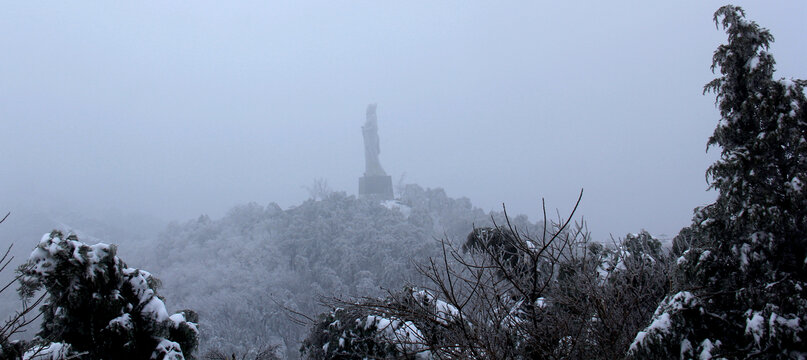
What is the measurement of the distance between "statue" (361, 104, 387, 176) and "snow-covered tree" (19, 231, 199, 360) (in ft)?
167

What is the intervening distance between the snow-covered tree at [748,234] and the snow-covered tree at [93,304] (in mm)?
5549

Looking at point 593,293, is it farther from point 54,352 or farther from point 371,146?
point 371,146

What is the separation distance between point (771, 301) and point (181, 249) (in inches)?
1853

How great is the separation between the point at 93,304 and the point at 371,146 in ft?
169

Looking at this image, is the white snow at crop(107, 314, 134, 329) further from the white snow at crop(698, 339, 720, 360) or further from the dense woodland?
the white snow at crop(698, 339, 720, 360)

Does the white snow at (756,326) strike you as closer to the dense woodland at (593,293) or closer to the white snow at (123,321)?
the dense woodland at (593,293)

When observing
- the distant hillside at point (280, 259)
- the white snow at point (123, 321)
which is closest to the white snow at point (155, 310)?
the white snow at point (123, 321)

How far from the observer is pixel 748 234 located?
15.5 ft

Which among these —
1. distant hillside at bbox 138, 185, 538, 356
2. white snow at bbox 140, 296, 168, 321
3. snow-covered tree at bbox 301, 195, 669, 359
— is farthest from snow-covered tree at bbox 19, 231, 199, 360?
distant hillside at bbox 138, 185, 538, 356

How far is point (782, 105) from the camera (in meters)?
4.65

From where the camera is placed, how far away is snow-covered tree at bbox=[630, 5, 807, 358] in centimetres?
417

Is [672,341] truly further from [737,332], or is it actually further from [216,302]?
[216,302]

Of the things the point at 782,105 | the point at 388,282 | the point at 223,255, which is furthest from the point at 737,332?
the point at 223,255

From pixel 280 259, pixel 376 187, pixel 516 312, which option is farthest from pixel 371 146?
pixel 516 312
